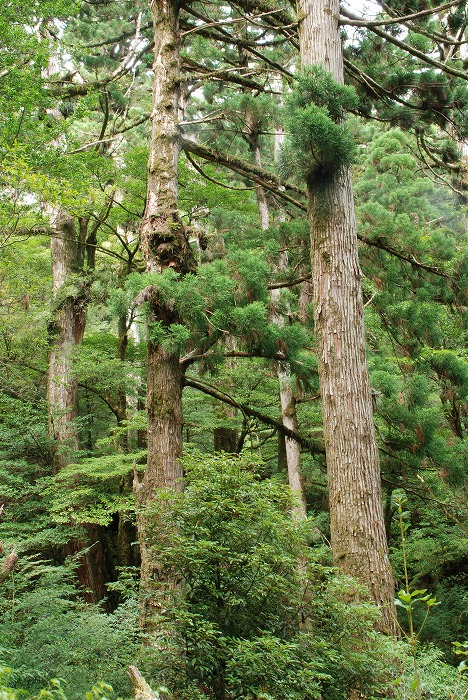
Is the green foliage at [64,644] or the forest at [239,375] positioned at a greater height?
the forest at [239,375]

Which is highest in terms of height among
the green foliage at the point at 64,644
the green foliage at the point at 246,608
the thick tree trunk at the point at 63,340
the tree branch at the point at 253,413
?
the thick tree trunk at the point at 63,340

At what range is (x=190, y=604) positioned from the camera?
10.5 ft

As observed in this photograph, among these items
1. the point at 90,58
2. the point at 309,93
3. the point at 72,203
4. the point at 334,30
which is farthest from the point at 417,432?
the point at 90,58

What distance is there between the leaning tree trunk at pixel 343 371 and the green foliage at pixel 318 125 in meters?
0.26

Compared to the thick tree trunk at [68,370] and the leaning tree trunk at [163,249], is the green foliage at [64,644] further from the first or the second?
the thick tree trunk at [68,370]

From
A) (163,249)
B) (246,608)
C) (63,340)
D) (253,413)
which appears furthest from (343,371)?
(63,340)

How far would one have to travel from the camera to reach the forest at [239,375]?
329cm

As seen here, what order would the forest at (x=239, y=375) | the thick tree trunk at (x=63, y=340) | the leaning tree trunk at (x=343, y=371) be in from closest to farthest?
1. the forest at (x=239, y=375)
2. the leaning tree trunk at (x=343, y=371)
3. the thick tree trunk at (x=63, y=340)

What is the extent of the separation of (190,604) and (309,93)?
4369 mm

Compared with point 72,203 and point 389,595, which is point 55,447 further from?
point 389,595

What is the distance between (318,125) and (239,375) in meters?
5.41

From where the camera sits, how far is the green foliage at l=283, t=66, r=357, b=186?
16.4ft

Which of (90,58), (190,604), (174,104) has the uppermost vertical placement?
(90,58)

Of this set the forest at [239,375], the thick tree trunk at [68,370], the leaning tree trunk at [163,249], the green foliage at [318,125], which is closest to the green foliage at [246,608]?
the forest at [239,375]
